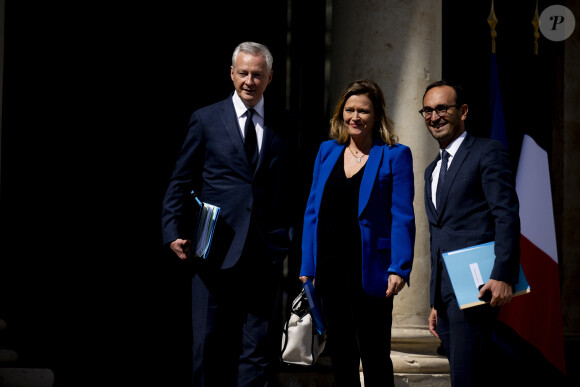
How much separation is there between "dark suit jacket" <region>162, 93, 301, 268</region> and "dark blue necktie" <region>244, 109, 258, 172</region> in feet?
0.15

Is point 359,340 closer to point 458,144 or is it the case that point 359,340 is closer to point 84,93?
point 458,144

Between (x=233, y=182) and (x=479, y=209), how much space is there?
1.32m

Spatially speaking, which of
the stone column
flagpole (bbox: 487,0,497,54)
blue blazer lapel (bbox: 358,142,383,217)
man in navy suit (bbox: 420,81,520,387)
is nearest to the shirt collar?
man in navy suit (bbox: 420,81,520,387)

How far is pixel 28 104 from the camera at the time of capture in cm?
591

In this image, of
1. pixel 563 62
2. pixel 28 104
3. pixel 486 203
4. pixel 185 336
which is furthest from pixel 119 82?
pixel 563 62

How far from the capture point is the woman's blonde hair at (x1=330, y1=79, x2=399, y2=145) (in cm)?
430

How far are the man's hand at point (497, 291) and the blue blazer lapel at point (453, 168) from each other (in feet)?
1.50

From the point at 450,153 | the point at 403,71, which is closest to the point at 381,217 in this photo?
the point at 450,153

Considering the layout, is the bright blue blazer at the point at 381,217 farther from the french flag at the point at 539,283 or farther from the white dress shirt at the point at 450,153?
the french flag at the point at 539,283

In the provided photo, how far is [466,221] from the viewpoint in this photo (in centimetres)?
403

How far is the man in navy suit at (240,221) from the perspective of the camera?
14.6 ft

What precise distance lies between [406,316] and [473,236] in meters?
2.19

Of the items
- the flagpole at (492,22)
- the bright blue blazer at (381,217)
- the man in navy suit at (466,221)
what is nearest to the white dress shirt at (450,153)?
the man in navy suit at (466,221)

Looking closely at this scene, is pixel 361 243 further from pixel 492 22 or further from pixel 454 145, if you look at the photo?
pixel 492 22
